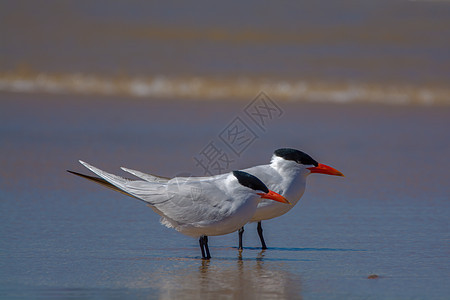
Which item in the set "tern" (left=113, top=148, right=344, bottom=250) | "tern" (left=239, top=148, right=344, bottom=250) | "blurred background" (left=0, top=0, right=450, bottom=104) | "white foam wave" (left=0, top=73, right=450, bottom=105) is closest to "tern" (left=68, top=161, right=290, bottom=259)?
"tern" (left=113, top=148, right=344, bottom=250)

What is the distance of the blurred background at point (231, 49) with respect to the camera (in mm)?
12523

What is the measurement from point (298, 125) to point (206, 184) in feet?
17.0

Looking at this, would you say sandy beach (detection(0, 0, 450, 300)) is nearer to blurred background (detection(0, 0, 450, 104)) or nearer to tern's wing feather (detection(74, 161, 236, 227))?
blurred background (detection(0, 0, 450, 104))

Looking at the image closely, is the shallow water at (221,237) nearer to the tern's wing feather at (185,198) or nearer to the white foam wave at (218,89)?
the tern's wing feather at (185,198)

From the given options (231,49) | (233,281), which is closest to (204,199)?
(233,281)

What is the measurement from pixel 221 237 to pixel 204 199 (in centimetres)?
87

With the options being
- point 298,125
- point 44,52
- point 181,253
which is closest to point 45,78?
point 44,52

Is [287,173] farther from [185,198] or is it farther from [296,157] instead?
[185,198]

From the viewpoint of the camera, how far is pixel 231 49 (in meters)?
14.5

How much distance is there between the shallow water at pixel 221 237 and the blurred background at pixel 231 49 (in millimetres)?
2167

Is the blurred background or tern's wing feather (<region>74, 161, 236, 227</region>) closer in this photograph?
tern's wing feather (<region>74, 161, 236, 227</region>)

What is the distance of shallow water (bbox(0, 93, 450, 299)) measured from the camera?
3814 millimetres

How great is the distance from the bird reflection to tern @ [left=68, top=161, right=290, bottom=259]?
0.23 meters

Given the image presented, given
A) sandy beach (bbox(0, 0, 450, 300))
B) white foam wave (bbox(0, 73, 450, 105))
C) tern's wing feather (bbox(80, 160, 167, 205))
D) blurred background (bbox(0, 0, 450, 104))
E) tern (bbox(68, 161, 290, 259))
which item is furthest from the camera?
blurred background (bbox(0, 0, 450, 104))
